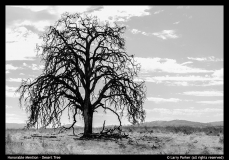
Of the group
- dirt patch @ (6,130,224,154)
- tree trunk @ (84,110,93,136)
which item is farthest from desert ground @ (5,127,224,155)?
tree trunk @ (84,110,93,136)

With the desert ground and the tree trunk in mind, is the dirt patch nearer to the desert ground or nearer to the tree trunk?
the desert ground

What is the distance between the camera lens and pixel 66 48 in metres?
22.3

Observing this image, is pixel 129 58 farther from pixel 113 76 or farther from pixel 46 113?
pixel 46 113

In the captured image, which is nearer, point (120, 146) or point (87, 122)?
point (120, 146)

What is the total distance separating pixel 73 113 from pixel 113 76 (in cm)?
502

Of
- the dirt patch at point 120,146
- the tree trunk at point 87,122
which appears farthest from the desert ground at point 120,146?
the tree trunk at point 87,122

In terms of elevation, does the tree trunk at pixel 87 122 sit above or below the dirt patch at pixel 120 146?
above

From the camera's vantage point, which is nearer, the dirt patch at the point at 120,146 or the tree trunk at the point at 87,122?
the dirt patch at the point at 120,146

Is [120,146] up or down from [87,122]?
down

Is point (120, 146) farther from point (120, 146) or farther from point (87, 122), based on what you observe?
point (87, 122)

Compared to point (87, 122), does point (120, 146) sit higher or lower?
lower

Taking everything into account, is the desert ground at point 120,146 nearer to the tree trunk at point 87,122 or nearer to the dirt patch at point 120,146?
the dirt patch at point 120,146

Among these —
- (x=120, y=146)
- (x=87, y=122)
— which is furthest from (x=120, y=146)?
(x=87, y=122)
